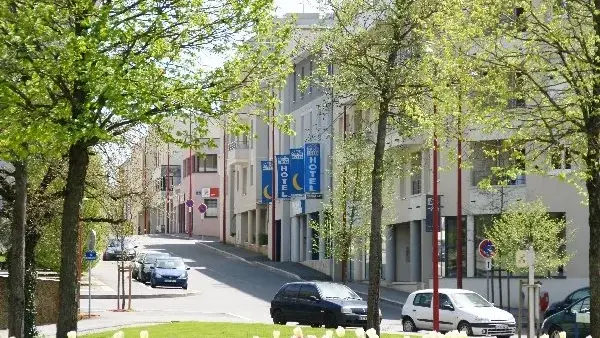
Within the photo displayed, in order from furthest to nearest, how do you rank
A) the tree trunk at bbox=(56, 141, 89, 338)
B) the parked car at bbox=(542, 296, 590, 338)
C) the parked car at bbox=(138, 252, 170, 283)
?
the parked car at bbox=(138, 252, 170, 283) → the parked car at bbox=(542, 296, 590, 338) → the tree trunk at bbox=(56, 141, 89, 338)

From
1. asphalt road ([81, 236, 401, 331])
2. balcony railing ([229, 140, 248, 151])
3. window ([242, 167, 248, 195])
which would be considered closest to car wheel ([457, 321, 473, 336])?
asphalt road ([81, 236, 401, 331])

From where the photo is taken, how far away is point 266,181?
3009 inches

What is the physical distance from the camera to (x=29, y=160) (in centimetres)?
2439

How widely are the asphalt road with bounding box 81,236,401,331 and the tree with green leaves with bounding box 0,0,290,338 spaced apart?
18708mm

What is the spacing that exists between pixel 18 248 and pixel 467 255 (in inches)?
1202

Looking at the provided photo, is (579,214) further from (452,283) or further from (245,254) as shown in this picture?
(245,254)

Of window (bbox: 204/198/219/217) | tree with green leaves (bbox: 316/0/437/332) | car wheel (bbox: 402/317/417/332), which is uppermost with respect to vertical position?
tree with green leaves (bbox: 316/0/437/332)

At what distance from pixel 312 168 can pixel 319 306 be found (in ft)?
93.2

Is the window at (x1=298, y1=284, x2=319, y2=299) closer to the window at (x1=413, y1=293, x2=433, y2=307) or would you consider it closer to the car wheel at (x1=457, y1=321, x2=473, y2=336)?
the window at (x1=413, y1=293, x2=433, y2=307)

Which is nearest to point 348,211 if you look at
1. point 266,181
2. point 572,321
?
point 572,321

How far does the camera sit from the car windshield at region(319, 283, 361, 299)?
37406 mm

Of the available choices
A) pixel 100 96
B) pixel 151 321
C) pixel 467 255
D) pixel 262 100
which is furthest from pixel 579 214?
pixel 100 96

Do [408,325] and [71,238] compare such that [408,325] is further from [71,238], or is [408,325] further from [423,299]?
[71,238]

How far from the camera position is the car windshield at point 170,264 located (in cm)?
6022
